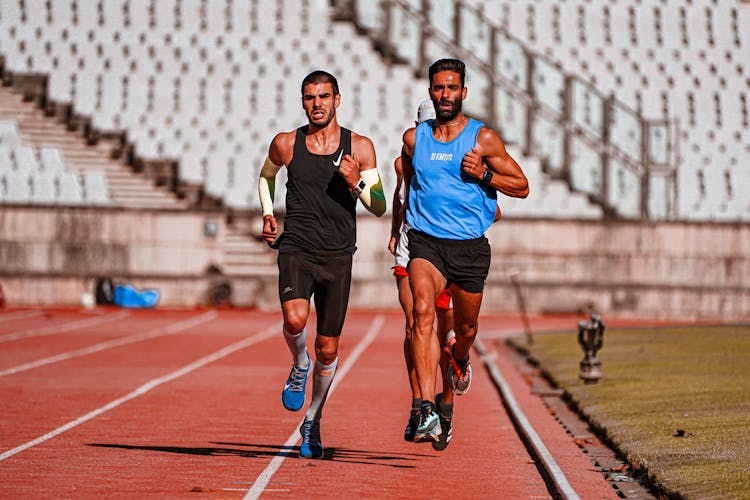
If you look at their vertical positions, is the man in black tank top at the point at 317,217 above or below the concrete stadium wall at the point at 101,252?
above

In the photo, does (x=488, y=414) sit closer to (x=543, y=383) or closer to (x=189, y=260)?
(x=543, y=383)

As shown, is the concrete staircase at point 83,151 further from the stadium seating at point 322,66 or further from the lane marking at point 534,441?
the lane marking at point 534,441

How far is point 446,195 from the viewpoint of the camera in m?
9.27

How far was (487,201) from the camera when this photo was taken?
31.0ft

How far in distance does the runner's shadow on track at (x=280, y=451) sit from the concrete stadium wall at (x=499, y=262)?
2716 cm

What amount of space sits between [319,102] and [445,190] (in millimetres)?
1052

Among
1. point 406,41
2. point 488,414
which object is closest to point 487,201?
point 488,414

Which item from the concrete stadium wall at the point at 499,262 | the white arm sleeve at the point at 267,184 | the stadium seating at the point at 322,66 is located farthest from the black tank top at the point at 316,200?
the stadium seating at the point at 322,66

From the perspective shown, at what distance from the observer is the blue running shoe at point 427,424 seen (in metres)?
8.98

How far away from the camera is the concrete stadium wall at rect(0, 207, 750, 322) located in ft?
125

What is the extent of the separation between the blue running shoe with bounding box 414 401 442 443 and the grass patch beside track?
1400mm

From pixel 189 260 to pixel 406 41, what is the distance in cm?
876

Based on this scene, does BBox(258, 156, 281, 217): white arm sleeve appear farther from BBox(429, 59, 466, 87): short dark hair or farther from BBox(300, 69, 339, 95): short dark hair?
BBox(429, 59, 466, 87): short dark hair

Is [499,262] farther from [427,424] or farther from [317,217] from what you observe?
[427,424]
